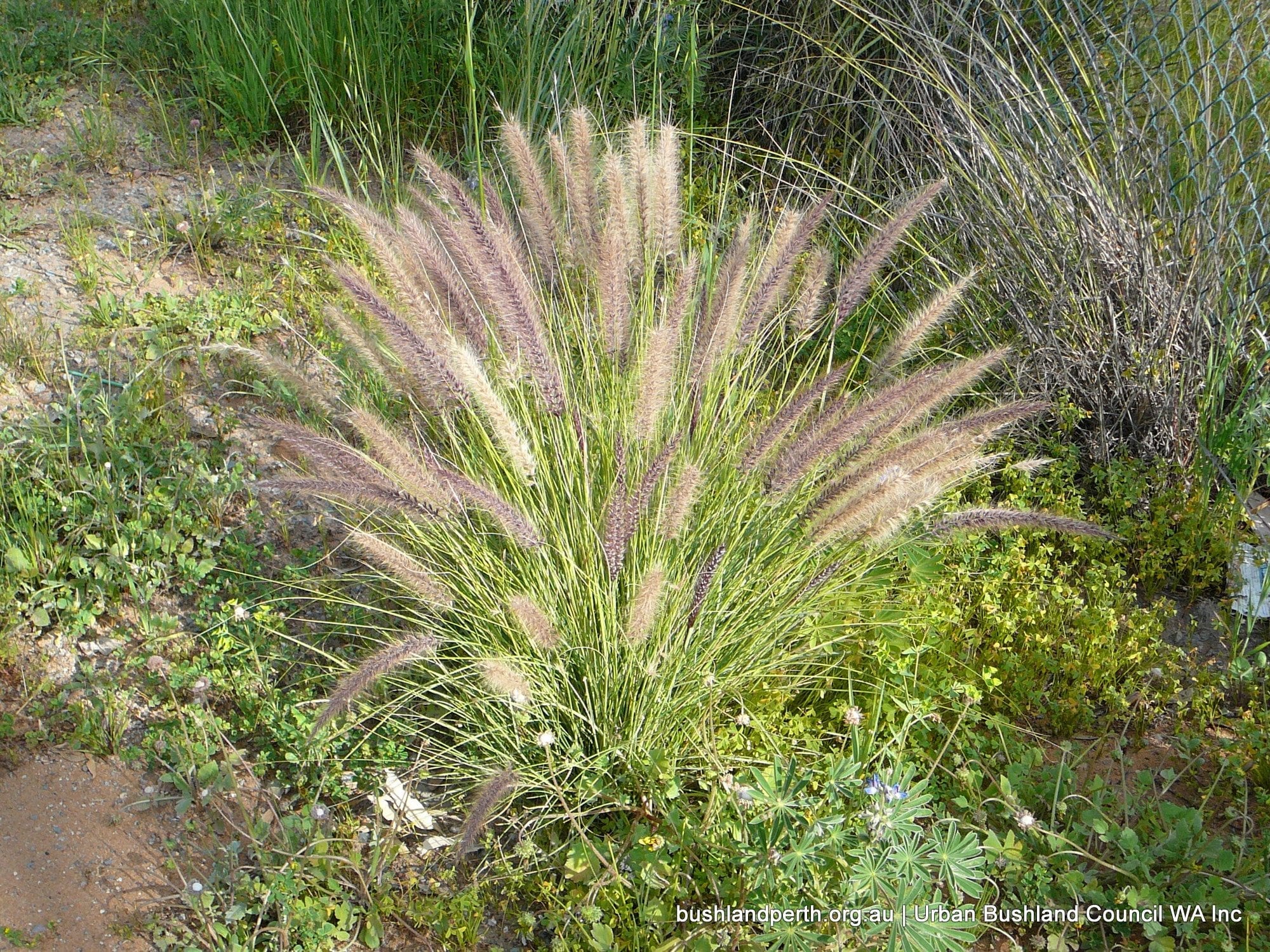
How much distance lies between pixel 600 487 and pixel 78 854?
1377 millimetres

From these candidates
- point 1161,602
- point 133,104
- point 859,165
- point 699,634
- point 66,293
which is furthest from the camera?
point 133,104

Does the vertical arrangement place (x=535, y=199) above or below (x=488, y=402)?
above

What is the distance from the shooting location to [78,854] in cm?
211

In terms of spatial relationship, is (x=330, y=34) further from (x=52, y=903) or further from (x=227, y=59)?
(x=52, y=903)

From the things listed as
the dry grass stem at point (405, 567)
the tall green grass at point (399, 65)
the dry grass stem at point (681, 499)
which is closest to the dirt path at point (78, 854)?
the dry grass stem at point (405, 567)

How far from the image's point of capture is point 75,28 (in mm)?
4676

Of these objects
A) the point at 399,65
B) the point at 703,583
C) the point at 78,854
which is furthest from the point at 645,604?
the point at 399,65

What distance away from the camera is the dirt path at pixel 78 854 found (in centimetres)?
197

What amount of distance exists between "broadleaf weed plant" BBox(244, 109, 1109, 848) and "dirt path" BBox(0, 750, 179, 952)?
460 mm

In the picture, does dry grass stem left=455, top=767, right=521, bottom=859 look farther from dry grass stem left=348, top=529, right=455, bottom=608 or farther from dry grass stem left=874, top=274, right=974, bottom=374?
dry grass stem left=874, top=274, right=974, bottom=374

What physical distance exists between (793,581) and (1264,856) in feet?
3.68

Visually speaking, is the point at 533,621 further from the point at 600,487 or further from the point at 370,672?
the point at 600,487

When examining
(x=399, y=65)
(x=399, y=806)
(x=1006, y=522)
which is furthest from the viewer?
(x=399, y=65)

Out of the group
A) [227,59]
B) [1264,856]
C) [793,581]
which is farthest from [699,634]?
[227,59]
